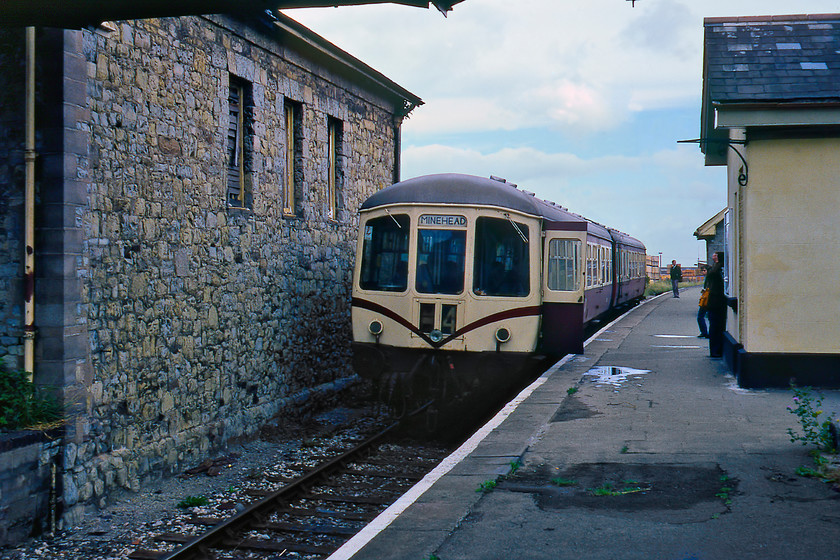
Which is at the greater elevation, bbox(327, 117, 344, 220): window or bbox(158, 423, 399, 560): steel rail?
bbox(327, 117, 344, 220): window

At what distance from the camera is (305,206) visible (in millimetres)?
13328

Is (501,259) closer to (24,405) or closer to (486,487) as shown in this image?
(486,487)

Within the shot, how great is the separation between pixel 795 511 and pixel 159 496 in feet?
20.3

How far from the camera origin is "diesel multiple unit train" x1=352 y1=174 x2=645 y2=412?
10.6 m

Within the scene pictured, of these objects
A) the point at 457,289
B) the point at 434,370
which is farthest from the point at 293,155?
the point at 434,370

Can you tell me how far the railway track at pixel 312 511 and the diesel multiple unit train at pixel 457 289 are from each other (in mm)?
1014

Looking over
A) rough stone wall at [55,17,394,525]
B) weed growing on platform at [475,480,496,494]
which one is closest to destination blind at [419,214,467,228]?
rough stone wall at [55,17,394,525]

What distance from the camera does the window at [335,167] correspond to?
14.8 meters

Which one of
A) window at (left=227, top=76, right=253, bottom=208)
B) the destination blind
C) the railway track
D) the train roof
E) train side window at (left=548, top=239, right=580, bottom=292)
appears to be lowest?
the railway track

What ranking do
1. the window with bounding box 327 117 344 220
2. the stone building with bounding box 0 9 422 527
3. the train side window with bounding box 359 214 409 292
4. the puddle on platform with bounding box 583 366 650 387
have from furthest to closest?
the window with bounding box 327 117 344 220 → the puddle on platform with bounding box 583 366 650 387 → the train side window with bounding box 359 214 409 292 → the stone building with bounding box 0 9 422 527

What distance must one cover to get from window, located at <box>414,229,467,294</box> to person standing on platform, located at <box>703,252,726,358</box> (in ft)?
14.9

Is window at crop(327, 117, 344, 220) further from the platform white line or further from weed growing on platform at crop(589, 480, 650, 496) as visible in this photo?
weed growing on platform at crop(589, 480, 650, 496)

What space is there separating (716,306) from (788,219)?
3.15m

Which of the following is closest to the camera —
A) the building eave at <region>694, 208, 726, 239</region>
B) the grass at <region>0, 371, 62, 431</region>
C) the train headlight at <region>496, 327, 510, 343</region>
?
the grass at <region>0, 371, 62, 431</region>
